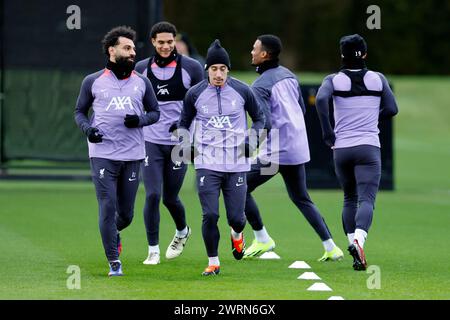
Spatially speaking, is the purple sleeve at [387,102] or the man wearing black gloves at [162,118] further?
the man wearing black gloves at [162,118]

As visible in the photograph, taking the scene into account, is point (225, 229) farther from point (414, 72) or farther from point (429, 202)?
point (414, 72)

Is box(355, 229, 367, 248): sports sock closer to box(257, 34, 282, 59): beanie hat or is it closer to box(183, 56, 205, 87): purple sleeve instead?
box(257, 34, 282, 59): beanie hat

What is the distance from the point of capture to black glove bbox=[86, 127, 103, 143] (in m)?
11.5

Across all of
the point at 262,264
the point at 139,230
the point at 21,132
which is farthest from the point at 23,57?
the point at 262,264

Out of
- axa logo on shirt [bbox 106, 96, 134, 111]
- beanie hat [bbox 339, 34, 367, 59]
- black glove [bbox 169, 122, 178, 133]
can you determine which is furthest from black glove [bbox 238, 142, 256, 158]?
beanie hat [bbox 339, 34, 367, 59]

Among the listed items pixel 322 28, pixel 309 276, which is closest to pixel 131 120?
pixel 309 276

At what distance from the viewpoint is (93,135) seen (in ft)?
37.7

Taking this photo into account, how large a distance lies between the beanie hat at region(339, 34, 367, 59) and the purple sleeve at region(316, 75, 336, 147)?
0.30 m

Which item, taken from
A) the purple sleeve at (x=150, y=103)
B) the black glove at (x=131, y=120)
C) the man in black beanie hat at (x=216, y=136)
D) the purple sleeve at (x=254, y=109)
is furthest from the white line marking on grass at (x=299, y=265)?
the black glove at (x=131, y=120)

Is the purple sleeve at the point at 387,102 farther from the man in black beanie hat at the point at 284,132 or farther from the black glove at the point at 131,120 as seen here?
the black glove at the point at 131,120

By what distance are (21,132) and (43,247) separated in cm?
858

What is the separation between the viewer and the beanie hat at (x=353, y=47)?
40.2 ft

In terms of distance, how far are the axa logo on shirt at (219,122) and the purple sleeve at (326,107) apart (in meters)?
0.96

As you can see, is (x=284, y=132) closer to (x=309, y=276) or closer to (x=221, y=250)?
(x=221, y=250)
